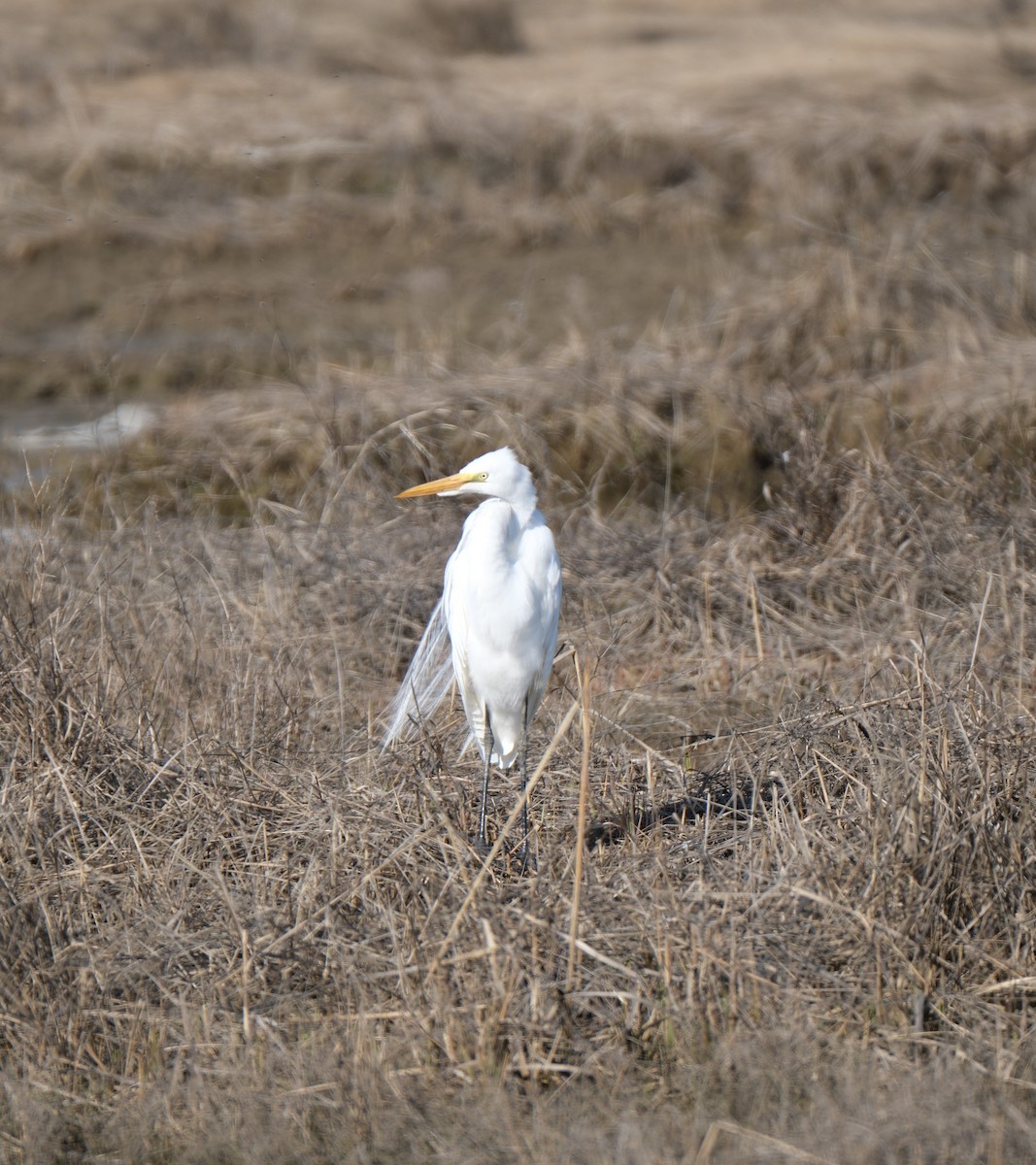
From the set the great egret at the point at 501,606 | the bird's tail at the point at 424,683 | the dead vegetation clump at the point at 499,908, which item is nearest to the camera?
the dead vegetation clump at the point at 499,908

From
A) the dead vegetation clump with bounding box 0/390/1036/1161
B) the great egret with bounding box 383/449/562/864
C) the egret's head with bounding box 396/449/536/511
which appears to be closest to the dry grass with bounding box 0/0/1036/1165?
the dead vegetation clump with bounding box 0/390/1036/1161

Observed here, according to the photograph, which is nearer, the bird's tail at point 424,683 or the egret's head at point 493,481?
the egret's head at point 493,481

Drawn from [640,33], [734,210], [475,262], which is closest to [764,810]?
[475,262]

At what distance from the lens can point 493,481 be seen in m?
3.12

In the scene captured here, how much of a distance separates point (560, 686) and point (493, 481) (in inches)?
40.6

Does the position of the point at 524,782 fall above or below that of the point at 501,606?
below

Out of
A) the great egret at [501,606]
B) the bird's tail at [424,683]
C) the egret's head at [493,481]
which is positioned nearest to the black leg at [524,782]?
the great egret at [501,606]

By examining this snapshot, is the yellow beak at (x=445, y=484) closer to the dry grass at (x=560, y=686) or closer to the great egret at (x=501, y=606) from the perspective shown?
the great egret at (x=501, y=606)

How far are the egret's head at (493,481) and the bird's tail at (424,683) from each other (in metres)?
0.43

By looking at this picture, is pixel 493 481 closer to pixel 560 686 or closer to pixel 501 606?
pixel 501 606

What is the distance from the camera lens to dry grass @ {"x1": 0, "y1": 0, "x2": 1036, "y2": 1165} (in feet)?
8.22

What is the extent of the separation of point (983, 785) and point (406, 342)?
558 centimetres

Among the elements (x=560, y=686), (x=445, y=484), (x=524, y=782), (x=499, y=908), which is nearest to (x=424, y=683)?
(x=560, y=686)

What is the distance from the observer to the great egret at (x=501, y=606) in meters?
3.16
